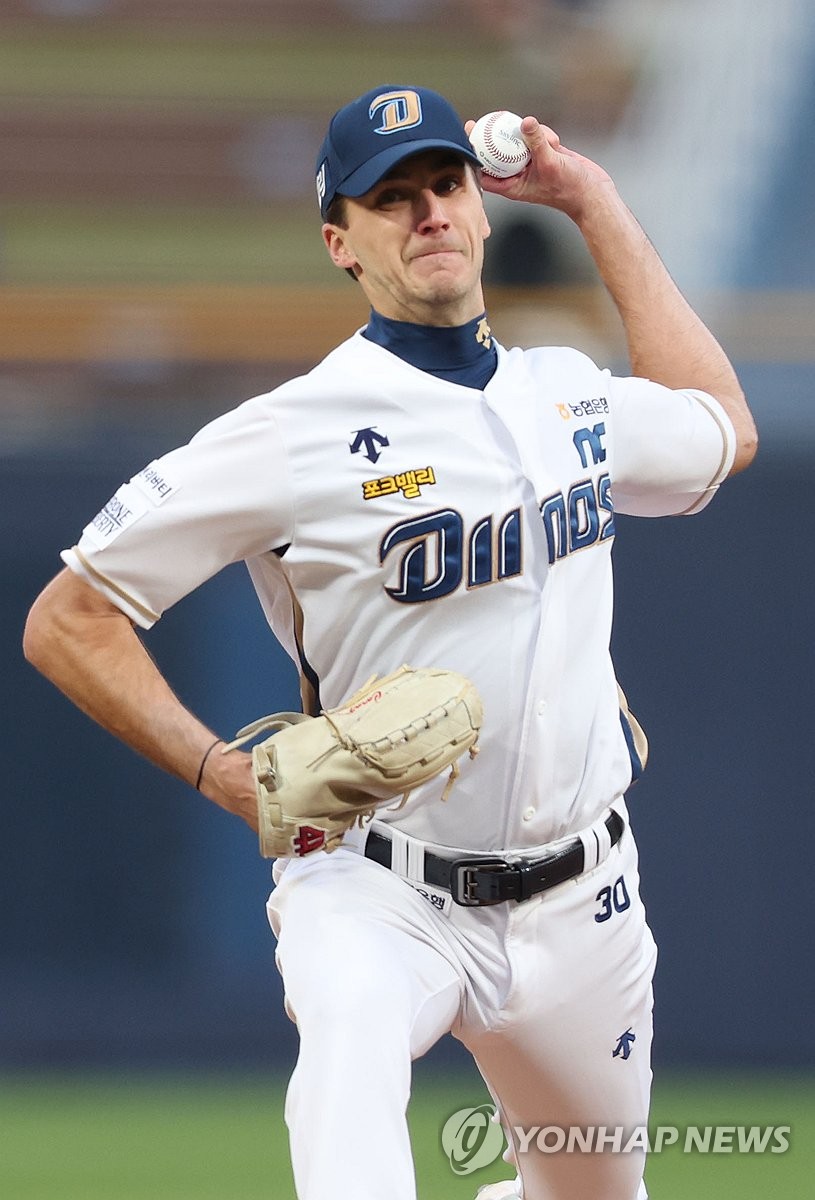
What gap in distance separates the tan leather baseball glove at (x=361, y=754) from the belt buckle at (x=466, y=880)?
21 centimetres

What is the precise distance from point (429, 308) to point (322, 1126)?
115 centimetres

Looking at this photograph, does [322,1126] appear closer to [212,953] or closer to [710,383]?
[710,383]

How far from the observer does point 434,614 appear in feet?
8.11

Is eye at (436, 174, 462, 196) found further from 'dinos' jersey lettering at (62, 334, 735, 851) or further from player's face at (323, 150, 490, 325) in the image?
'dinos' jersey lettering at (62, 334, 735, 851)

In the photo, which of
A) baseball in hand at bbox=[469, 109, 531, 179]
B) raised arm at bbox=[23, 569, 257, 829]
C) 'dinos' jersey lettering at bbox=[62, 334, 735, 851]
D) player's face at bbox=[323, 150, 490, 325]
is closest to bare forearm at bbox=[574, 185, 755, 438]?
baseball in hand at bbox=[469, 109, 531, 179]

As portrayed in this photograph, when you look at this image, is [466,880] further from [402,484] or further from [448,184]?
[448,184]

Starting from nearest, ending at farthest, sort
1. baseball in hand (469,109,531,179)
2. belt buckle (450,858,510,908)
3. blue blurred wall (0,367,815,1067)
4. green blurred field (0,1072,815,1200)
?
belt buckle (450,858,510,908) < baseball in hand (469,109,531,179) < green blurred field (0,1072,815,1200) < blue blurred wall (0,367,815,1067)

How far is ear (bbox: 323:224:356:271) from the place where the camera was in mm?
2629

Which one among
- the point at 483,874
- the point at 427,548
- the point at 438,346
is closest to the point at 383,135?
the point at 438,346

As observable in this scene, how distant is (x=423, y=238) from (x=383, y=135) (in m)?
0.16

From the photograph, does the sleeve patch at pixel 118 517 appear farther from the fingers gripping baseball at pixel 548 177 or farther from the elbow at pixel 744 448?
the elbow at pixel 744 448

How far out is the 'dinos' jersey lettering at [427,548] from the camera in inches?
94.9

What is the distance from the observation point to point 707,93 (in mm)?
6504

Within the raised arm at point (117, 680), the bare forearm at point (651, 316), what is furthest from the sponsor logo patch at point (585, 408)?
the raised arm at point (117, 680)
